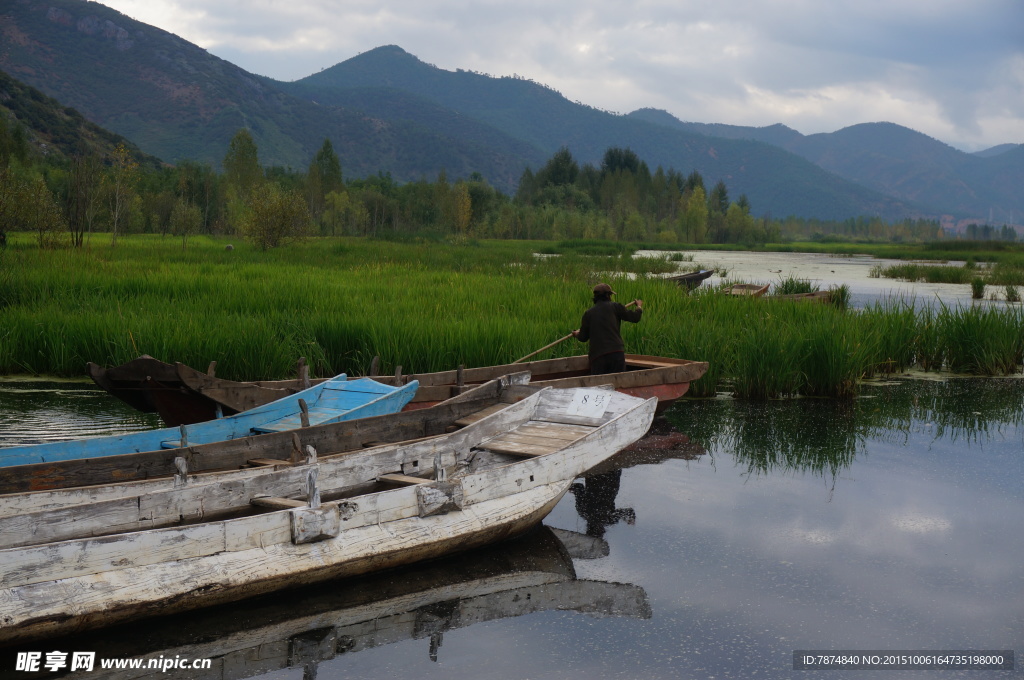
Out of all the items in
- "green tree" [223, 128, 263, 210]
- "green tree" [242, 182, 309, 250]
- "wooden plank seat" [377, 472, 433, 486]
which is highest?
"green tree" [223, 128, 263, 210]

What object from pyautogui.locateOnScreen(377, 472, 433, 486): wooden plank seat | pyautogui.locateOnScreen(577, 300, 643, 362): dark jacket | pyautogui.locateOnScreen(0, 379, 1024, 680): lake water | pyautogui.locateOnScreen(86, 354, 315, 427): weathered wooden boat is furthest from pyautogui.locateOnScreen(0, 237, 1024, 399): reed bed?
pyautogui.locateOnScreen(377, 472, 433, 486): wooden plank seat

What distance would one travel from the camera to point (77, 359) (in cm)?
1166

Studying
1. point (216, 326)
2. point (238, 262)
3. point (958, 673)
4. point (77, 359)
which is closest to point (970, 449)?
point (958, 673)

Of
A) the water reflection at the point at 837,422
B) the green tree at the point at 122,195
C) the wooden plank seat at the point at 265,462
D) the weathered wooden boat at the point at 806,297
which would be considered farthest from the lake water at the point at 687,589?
the green tree at the point at 122,195

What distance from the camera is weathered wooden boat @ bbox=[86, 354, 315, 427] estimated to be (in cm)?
725

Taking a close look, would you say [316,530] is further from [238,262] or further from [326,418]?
[238,262]

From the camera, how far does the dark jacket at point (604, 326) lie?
33.0ft

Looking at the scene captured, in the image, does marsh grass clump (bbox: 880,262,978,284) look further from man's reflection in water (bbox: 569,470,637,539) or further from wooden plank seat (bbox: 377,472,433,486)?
wooden plank seat (bbox: 377,472,433,486)

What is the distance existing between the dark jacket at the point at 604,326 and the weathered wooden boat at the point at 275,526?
2803 millimetres

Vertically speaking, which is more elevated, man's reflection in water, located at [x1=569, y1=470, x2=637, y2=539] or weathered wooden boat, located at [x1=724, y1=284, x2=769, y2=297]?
weathered wooden boat, located at [x1=724, y1=284, x2=769, y2=297]

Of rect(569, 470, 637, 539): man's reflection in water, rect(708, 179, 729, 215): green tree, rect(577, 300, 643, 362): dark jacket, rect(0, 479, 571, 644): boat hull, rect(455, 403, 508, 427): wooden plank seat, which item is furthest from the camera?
rect(708, 179, 729, 215): green tree

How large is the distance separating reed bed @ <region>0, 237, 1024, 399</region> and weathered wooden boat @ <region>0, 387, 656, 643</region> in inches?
115

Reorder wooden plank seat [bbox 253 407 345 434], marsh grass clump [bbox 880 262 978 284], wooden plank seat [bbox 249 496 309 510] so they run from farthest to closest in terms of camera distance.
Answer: marsh grass clump [bbox 880 262 978 284]
wooden plank seat [bbox 253 407 345 434]
wooden plank seat [bbox 249 496 309 510]

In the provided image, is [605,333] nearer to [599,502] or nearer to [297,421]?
[599,502]
